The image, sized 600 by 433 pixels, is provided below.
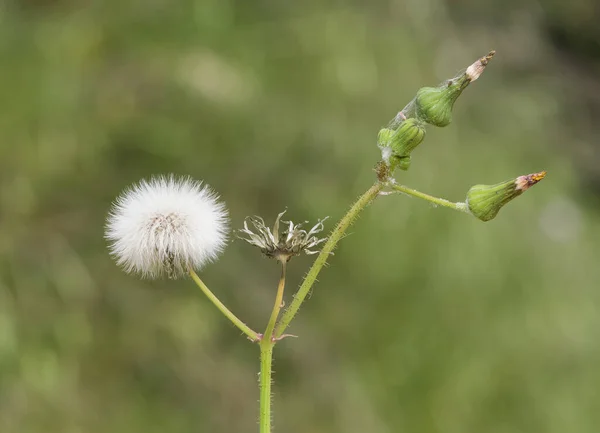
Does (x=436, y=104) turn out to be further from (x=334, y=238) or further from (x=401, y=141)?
(x=334, y=238)

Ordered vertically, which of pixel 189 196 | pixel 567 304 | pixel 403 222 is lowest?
pixel 189 196

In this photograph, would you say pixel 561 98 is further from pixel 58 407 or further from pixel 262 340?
pixel 262 340

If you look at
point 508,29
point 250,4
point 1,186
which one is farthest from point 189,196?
point 508,29

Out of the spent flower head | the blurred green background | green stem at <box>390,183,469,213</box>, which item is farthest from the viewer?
the blurred green background

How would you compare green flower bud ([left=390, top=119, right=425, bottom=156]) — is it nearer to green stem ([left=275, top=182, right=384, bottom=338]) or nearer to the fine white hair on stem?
green stem ([left=275, top=182, right=384, bottom=338])

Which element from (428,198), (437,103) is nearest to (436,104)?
(437,103)

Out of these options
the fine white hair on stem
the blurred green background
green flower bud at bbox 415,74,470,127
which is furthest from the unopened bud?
the blurred green background
